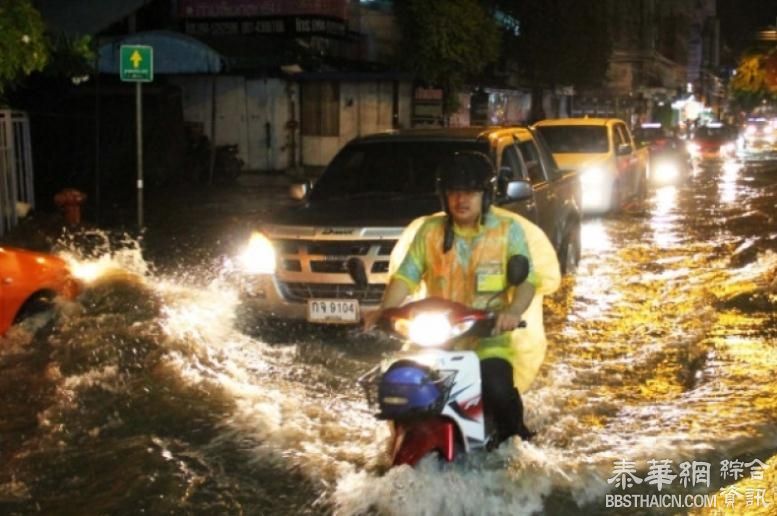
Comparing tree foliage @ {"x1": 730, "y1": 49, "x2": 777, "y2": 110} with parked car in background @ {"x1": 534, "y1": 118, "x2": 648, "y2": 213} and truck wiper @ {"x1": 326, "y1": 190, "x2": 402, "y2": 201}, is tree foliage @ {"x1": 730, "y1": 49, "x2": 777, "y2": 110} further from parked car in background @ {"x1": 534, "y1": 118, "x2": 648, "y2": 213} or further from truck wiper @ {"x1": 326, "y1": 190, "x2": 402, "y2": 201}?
truck wiper @ {"x1": 326, "y1": 190, "x2": 402, "y2": 201}

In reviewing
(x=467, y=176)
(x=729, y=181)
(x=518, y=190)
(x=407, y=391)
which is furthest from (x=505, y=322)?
(x=729, y=181)

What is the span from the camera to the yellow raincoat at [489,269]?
4496mm

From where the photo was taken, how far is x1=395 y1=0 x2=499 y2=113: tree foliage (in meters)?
24.4

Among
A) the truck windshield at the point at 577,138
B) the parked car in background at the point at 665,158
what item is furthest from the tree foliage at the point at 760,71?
the truck windshield at the point at 577,138

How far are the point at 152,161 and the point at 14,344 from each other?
12.8 m

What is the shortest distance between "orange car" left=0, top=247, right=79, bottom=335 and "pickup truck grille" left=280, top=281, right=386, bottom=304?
211 centimetres

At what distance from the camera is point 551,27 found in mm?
33938

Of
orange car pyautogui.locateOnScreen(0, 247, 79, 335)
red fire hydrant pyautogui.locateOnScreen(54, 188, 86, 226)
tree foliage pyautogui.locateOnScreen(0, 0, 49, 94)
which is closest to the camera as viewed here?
orange car pyautogui.locateOnScreen(0, 247, 79, 335)

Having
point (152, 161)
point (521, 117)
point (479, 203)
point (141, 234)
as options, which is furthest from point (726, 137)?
point (479, 203)

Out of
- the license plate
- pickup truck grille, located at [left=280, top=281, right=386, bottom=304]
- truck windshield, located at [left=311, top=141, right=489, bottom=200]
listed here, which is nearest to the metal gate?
truck windshield, located at [left=311, top=141, right=489, bottom=200]

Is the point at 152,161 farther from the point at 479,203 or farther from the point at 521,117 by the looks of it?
the point at 521,117

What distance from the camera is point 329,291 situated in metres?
7.85

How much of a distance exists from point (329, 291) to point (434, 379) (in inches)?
154

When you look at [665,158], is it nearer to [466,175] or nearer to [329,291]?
[329,291]
